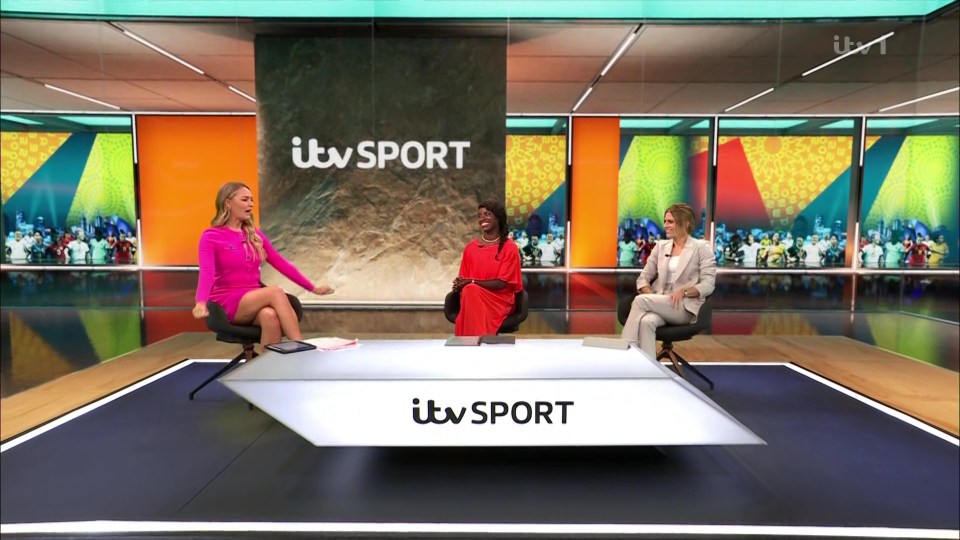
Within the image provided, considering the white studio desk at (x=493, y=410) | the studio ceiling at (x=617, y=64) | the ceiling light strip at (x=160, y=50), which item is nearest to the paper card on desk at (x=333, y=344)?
the white studio desk at (x=493, y=410)

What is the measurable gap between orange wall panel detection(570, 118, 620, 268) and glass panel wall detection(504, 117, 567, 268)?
230mm

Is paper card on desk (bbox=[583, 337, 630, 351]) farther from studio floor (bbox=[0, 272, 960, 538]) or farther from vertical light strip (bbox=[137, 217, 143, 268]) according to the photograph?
vertical light strip (bbox=[137, 217, 143, 268])

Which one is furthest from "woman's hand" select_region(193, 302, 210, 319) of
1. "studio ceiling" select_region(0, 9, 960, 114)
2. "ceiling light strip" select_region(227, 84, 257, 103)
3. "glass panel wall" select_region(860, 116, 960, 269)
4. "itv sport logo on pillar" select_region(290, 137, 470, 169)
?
"glass panel wall" select_region(860, 116, 960, 269)

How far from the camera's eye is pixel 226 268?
10.9ft

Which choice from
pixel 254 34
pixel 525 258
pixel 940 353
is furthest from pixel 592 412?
pixel 525 258

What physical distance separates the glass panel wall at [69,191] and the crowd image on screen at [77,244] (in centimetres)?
1

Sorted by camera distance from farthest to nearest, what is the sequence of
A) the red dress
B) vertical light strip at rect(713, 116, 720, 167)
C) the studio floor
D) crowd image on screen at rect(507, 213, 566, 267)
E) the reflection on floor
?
crowd image on screen at rect(507, 213, 566, 267)
vertical light strip at rect(713, 116, 720, 167)
the reflection on floor
the red dress
the studio floor

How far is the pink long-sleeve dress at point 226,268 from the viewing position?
3.19 meters

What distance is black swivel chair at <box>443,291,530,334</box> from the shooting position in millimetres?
3732

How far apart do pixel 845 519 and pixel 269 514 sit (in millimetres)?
2032

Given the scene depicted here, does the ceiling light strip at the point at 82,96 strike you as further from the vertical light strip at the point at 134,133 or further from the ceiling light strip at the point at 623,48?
the ceiling light strip at the point at 623,48

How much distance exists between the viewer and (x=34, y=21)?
17.4 feet

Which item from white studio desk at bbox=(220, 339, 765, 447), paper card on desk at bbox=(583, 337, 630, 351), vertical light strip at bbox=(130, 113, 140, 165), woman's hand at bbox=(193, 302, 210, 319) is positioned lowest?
white studio desk at bbox=(220, 339, 765, 447)

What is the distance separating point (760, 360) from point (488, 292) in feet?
7.34
